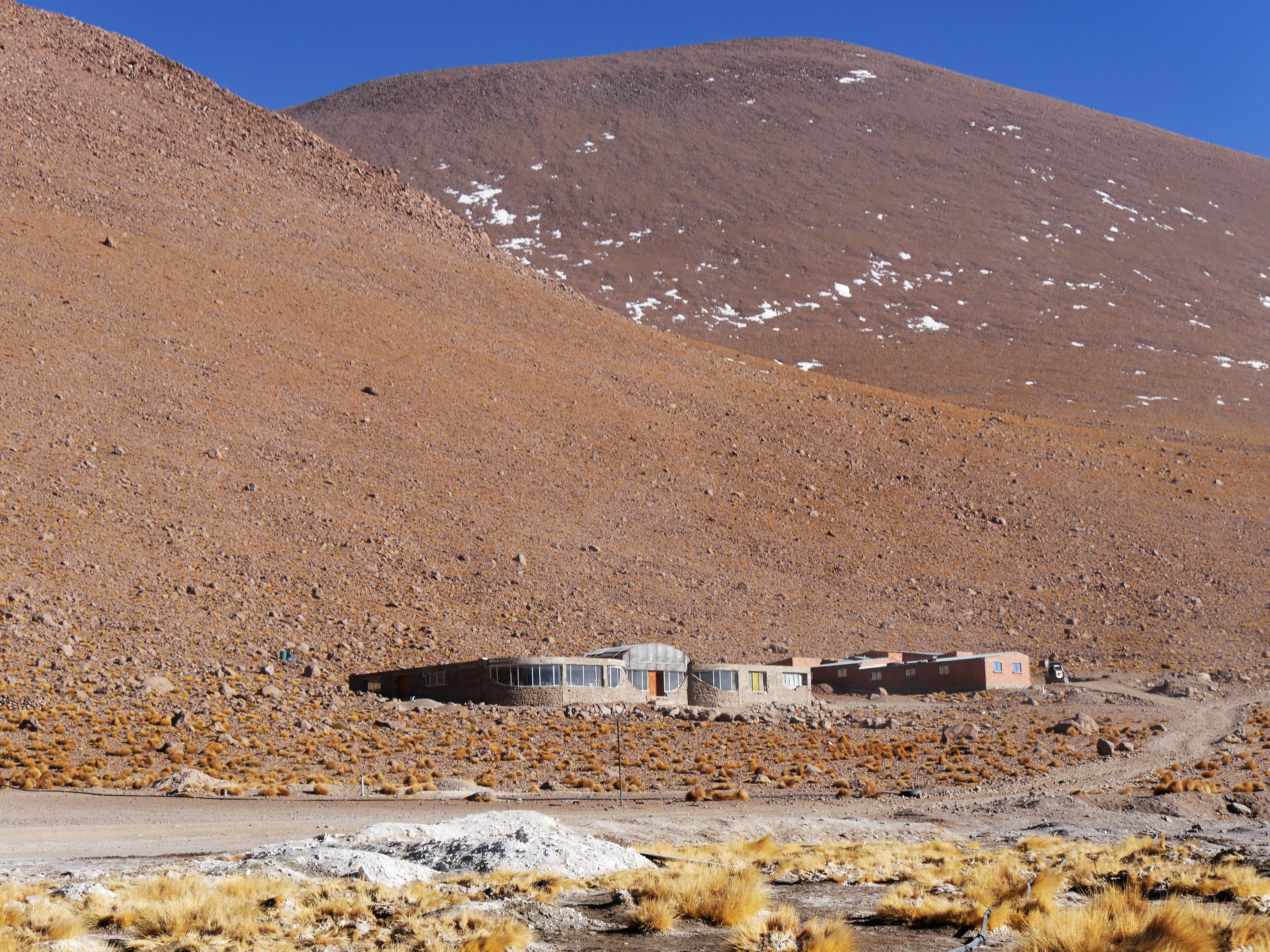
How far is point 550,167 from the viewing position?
120 m

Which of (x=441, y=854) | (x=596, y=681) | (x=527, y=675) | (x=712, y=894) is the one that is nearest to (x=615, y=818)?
(x=441, y=854)

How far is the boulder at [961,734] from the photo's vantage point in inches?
1307

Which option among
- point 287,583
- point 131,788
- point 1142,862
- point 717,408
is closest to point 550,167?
point 717,408

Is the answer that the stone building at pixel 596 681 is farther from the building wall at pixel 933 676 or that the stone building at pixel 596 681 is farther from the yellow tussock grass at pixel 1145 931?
the yellow tussock grass at pixel 1145 931

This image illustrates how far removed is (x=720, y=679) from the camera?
40.4 metres

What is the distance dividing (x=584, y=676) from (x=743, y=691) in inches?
246

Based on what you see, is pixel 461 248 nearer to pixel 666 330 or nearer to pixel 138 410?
pixel 666 330

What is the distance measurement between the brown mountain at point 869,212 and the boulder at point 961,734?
46771 mm

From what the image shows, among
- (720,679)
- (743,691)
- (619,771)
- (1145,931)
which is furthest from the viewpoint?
(743,691)

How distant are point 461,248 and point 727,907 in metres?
63.7

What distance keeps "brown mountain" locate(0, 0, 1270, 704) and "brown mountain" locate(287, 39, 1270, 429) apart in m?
17.5

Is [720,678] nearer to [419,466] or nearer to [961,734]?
[961,734]

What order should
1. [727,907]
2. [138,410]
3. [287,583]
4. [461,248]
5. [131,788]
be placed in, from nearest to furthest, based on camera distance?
[727,907] < [131,788] < [287,583] < [138,410] < [461,248]

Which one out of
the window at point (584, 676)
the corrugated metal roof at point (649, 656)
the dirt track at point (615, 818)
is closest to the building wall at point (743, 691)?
the corrugated metal roof at point (649, 656)
